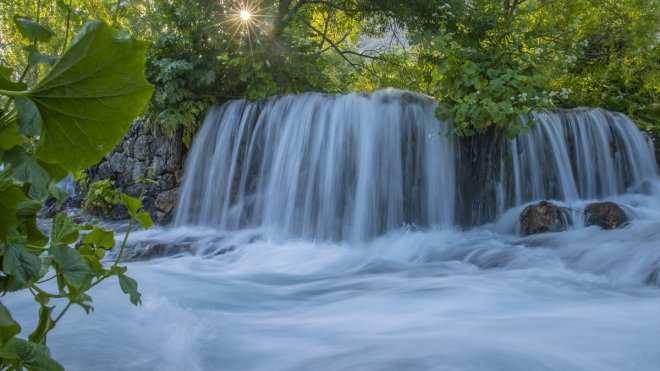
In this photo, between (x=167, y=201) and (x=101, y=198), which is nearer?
(x=167, y=201)

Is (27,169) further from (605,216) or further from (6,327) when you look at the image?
(605,216)

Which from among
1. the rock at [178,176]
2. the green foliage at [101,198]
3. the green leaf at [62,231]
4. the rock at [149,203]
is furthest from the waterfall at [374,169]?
the green leaf at [62,231]

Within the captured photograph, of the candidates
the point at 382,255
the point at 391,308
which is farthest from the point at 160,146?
the point at 391,308

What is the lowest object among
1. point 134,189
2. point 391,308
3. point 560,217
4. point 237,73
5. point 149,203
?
point 391,308

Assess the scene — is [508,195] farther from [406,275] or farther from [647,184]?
[406,275]

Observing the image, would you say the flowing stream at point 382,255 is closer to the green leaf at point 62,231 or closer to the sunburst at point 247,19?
the sunburst at point 247,19

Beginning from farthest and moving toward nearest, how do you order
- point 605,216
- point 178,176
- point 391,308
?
point 178,176 < point 605,216 < point 391,308

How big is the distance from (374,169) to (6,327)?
646cm

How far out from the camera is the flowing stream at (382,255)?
99.0 inches

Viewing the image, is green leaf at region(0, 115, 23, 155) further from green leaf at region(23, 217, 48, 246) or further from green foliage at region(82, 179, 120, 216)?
green foliage at region(82, 179, 120, 216)

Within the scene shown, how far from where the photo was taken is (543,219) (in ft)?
20.3

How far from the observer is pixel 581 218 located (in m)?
6.30

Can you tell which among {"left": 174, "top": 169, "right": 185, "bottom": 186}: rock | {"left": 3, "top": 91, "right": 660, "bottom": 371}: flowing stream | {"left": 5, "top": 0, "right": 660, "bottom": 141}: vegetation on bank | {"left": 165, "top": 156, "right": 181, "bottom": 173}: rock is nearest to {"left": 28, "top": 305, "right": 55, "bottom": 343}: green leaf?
{"left": 3, "top": 91, "right": 660, "bottom": 371}: flowing stream

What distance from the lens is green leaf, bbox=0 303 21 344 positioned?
2.24 feet
